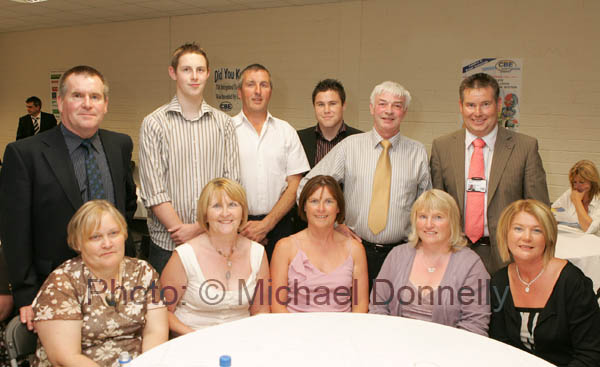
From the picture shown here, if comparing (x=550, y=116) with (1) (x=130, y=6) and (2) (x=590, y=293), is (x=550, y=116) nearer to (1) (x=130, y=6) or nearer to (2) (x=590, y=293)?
(2) (x=590, y=293)

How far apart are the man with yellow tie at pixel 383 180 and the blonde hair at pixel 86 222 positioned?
56.0 inches

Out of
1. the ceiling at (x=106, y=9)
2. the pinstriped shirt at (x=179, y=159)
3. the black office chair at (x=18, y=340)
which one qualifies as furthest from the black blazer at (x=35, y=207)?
the ceiling at (x=106, y=9)

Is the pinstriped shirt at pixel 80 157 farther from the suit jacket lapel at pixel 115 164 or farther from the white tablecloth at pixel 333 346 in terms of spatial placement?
the white tablecloth at pixel 333 346

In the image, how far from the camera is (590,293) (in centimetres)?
224

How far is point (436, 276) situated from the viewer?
8.21ft

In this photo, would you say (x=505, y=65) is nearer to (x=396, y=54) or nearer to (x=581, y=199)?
(x=396, y=54)

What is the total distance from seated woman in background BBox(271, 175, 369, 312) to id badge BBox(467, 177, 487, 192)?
756 mm

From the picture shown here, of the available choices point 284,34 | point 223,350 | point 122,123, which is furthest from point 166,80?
point 223,350

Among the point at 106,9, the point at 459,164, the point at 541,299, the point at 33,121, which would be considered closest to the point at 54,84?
the point at 33,121

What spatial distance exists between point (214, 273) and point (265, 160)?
3.26 ft

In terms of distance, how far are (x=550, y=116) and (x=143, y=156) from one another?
4.73 meters

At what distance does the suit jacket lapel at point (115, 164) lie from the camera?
8.60 feet

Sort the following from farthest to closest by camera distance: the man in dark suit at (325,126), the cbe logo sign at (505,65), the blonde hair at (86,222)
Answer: the cbe logo sign at (505,65), the man in dark suit at (325,126), the blonde hair at (86,222)

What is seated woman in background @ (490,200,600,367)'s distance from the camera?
2209 mm
